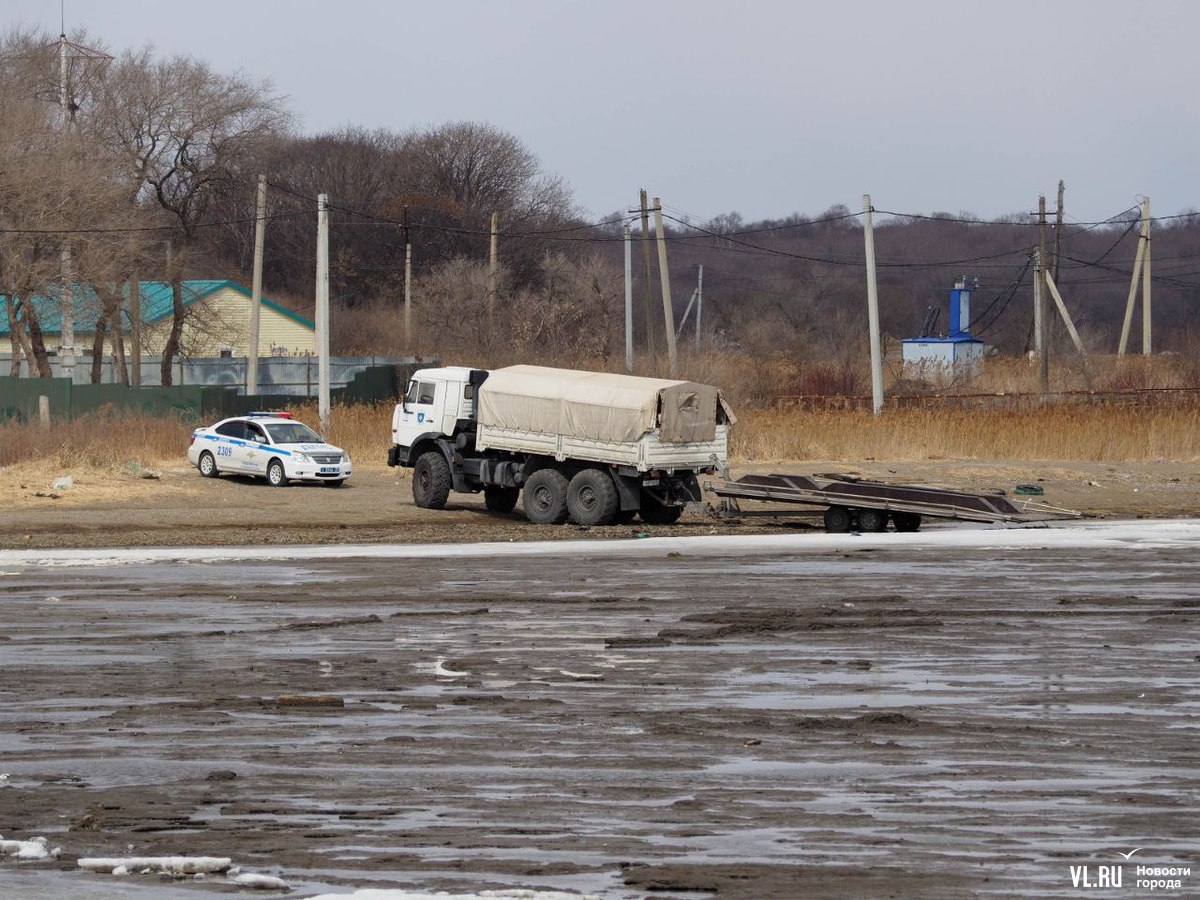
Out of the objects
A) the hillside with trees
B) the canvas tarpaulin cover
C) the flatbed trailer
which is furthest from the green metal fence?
the flatbed trailer

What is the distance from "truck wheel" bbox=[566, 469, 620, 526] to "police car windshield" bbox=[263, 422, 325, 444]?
10.1 metres

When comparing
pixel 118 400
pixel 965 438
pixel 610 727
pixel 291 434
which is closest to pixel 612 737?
pixel 610 727

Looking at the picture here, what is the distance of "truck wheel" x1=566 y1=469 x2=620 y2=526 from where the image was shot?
92.4ft

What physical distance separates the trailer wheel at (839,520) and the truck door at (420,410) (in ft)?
Answer: 26.1

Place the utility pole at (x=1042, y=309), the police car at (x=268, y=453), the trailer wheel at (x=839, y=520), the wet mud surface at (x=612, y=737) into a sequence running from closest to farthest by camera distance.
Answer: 1. the wet mud surface at (x=612, y=737)
2. the trailer wheel at (x=839, y=520)
3. the police car at (x=268, y=453)
4. the utility pole at (x=1042, y=309)

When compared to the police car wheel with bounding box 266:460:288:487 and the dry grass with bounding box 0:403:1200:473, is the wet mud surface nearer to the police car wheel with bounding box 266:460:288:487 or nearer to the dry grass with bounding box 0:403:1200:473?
the police car wheel with bounding box 266:460:288:487

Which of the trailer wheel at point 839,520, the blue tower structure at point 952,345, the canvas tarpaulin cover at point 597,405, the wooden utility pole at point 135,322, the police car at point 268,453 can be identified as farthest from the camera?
the blue tower structure at point 952,345

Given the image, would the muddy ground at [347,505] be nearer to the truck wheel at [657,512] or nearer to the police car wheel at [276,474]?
the police car wheel at [276,474]

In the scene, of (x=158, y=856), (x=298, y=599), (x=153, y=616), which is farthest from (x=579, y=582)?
(x=158, y=856)

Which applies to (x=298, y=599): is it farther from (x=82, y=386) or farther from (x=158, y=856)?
(x=82, y=386)

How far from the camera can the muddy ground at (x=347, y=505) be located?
27484 millimetres

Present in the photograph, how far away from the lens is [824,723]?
10609 mm

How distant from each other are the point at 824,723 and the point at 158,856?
4645mm
